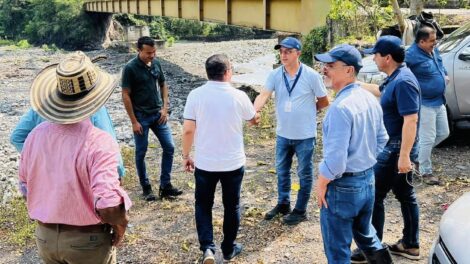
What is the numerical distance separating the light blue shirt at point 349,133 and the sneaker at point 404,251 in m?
1.33

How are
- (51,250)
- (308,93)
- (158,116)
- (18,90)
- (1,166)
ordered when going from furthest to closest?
(18,90) → (1,166) → (158,116) → (308,93) → (51,250)

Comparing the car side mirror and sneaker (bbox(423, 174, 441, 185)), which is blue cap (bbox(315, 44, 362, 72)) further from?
the car side mirror

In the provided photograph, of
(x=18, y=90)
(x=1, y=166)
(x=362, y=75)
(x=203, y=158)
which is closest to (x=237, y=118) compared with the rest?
(x=203, y=158)

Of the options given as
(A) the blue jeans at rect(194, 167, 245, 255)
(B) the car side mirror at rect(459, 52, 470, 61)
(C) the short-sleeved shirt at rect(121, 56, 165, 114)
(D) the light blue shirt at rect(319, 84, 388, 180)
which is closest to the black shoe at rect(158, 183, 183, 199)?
(C) the short-sleeved shirt at rect(121, 56, 165, 114)

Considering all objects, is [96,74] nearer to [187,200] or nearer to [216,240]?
[216,240]

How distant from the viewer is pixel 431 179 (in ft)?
20.7

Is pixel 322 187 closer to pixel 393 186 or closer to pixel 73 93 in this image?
pixel 393 186

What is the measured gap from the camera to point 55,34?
48.0 metres

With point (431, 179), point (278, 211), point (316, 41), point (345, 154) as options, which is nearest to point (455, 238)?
point (345, 154)

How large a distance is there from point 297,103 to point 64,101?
2651mm

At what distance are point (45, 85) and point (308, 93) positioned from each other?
268 centimetres

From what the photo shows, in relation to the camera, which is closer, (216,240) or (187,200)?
(216,240)

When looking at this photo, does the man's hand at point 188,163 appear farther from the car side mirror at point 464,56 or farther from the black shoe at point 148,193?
the car side mirror at point 464,56

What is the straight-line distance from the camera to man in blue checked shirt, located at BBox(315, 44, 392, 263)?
10.4ft
